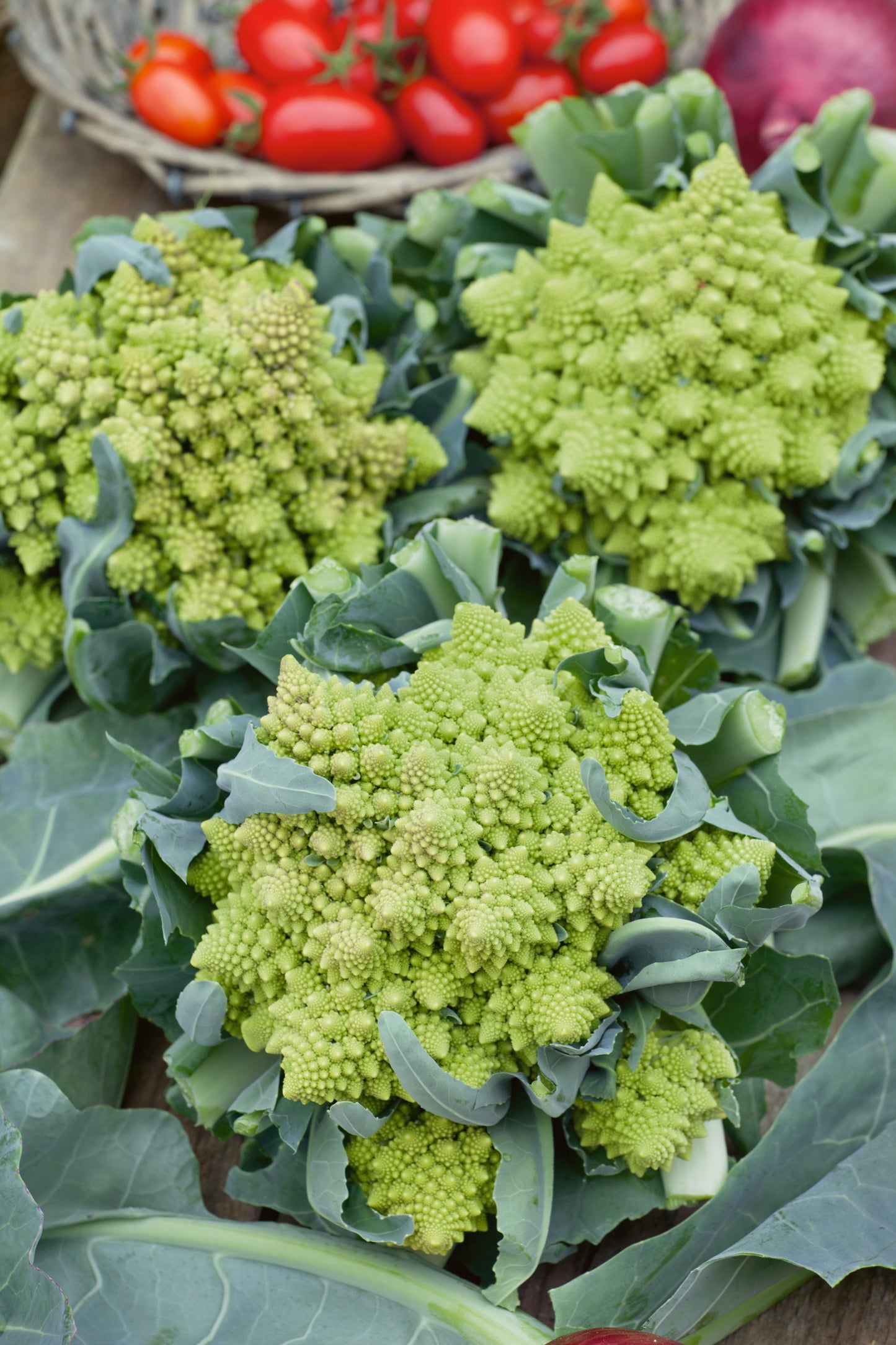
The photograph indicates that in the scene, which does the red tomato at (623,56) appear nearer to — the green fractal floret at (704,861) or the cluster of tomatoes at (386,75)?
the cluster of tomatoes at (386,75)

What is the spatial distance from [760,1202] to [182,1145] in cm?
77

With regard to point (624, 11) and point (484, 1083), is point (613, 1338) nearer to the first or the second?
point (484, 1083)

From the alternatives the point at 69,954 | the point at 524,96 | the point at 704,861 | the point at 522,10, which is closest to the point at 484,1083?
the point at 704,861

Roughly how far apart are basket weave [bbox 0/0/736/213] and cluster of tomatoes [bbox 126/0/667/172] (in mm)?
46

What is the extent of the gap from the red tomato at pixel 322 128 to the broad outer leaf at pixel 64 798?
1198mm

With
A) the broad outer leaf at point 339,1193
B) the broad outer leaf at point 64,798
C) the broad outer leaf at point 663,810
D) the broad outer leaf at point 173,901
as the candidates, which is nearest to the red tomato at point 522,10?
the broad outer leaf at point 64,798

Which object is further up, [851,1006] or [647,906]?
[647,906]

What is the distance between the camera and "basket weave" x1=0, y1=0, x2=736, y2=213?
201 cm

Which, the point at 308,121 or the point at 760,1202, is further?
the point at 308,121

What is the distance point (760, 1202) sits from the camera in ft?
4.17

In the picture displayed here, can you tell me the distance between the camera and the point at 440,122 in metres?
2.04

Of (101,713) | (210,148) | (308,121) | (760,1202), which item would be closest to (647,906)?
(760,1202)

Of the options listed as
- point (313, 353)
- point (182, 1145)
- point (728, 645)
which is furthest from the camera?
point (728, 645)

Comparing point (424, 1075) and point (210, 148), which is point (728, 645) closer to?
point (424, 1075)
